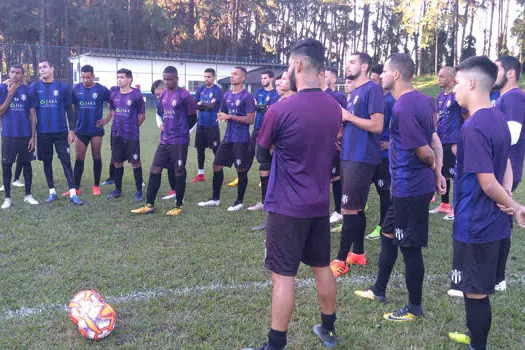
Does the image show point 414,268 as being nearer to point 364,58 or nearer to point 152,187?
point 364,58

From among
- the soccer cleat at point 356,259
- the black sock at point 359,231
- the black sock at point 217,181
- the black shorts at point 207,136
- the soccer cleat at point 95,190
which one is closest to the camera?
the black sock at point 359,231

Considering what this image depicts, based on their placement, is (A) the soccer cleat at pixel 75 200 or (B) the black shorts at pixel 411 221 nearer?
(B) the black shorts at pixel 411 221

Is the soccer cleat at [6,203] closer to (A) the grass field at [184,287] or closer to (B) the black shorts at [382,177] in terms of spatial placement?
(A) the grass field at [184,287]

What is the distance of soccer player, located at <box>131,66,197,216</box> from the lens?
6.97 meters

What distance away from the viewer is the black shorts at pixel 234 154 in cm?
741

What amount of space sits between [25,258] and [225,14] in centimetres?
5350

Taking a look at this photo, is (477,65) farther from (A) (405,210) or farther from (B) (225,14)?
(B) (225,14)

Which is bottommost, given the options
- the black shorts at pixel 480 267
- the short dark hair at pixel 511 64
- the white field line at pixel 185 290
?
the white field line at pixel 185 290

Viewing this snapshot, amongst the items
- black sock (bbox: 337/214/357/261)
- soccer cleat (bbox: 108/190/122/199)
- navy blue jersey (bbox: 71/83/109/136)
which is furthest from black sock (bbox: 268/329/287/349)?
navy blue jersey (bbox: 71/83/109/136)

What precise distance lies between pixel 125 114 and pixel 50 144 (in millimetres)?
1370

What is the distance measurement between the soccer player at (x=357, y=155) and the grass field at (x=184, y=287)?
0.47m

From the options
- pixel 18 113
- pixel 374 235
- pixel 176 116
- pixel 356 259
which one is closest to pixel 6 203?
pixel 18 113

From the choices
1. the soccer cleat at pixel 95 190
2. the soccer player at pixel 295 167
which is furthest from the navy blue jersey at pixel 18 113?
the soccer player at pixel 295 167

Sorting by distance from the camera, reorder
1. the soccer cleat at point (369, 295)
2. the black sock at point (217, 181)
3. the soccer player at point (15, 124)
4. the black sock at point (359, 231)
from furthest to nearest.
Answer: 1. the black sock at point (217, 181)
2. the soccer player at point (15, 124)
3. the black sock at point (359, 231)
4. the soccer cleat at point (369, 295)
